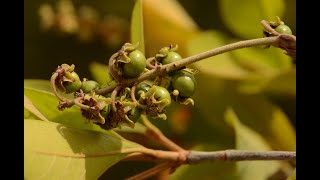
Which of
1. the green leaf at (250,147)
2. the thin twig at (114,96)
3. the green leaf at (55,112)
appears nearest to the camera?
the thin twig at (114,96)

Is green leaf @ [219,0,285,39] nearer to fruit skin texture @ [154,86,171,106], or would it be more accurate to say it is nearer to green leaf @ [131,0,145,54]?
green leaf @ [131,0,145,54]

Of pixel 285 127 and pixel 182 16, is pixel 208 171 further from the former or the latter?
pixel 182 16

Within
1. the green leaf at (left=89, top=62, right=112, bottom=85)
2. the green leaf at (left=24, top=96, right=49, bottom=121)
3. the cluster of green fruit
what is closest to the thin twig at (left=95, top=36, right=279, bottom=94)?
the cluster of green fruit

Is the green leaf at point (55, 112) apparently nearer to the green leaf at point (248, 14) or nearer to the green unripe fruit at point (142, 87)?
the green unripe fruit at point (142, 87)

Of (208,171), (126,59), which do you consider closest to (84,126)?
(126,59)

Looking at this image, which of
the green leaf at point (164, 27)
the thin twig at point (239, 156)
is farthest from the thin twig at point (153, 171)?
the green leaf at point (164, 27)

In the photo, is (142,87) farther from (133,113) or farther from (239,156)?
(239,156)
